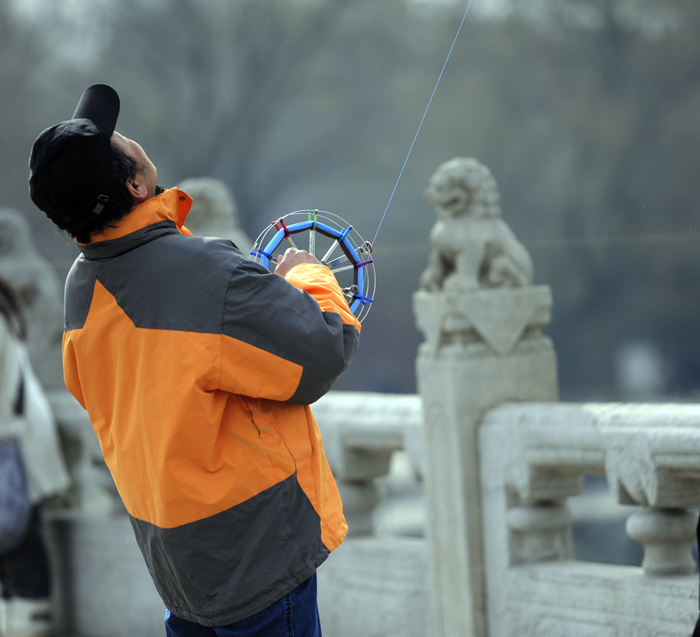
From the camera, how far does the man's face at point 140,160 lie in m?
1.47

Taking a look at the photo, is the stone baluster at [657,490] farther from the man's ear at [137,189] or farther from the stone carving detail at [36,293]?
the stone carving detail at [36,293]

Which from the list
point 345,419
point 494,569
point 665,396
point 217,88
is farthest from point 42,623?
point 217,88

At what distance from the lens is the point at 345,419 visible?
126 inches

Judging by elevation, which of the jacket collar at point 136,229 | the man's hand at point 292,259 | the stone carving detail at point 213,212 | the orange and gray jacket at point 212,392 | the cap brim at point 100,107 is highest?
the stone carving detail at point 213,212

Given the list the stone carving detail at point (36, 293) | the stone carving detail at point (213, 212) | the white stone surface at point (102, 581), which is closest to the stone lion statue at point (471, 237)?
the stone carving detail at point (213, 212)

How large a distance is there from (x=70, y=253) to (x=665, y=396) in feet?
15.1

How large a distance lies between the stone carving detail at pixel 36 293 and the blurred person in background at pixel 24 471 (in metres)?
0.52

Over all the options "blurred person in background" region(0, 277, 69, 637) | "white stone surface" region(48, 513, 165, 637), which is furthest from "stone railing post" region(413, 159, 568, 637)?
"blurred person in background" region(0, 277, 69, 637)

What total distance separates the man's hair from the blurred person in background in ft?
8.58

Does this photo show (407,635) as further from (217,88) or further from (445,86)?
(217,88)

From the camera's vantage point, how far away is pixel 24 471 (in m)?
3.88

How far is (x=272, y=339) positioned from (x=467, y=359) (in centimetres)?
149

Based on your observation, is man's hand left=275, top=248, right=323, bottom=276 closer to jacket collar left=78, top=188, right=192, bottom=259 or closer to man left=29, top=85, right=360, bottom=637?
man left=29, top=85, right=360, bottom=637

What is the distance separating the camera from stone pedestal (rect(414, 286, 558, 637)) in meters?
2.81
